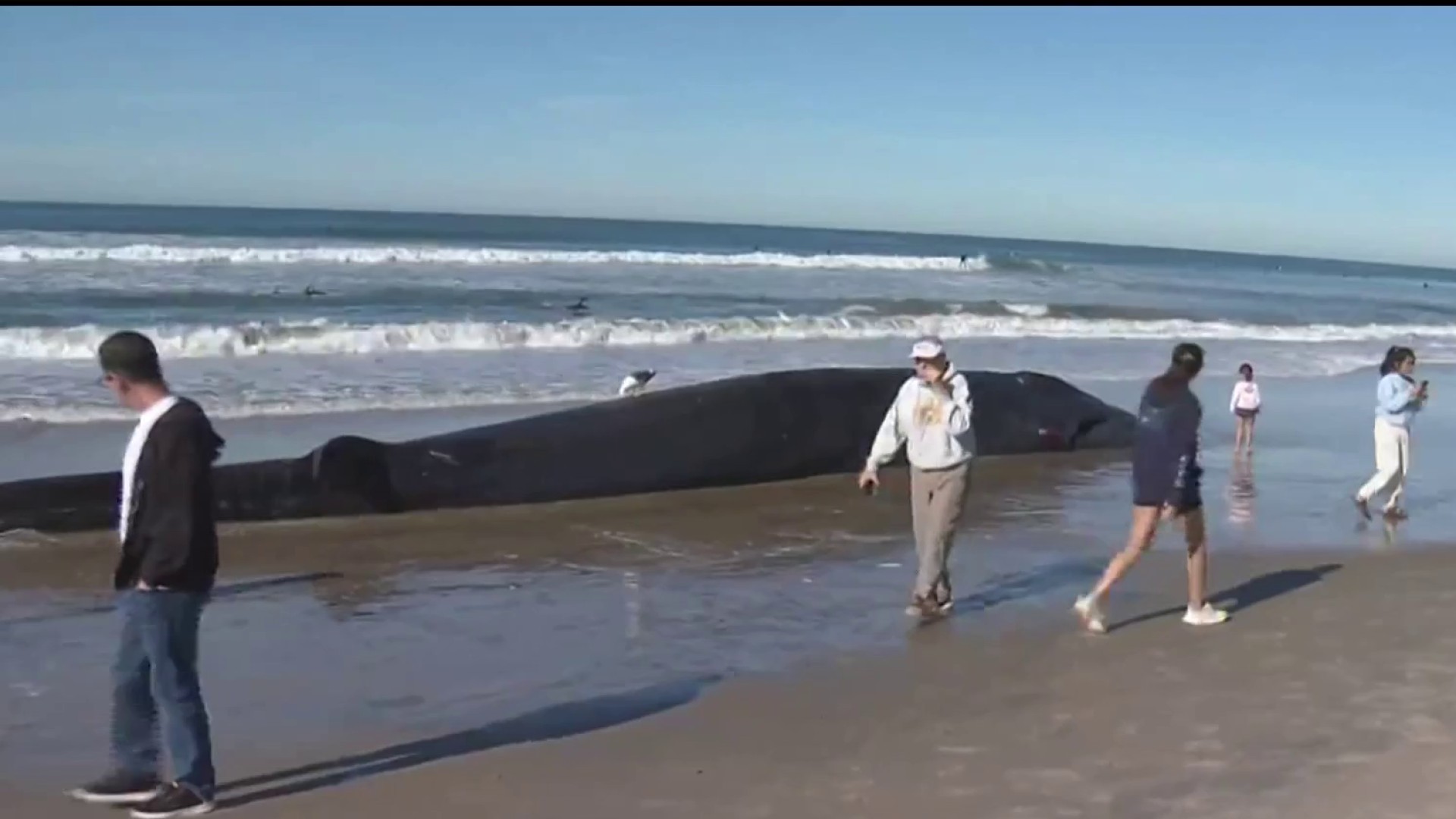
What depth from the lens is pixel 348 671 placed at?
691cm

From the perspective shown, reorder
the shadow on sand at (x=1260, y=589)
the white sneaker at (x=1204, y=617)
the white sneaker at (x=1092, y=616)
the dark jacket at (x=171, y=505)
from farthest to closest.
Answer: the shadow on sand at (x=1260, y=589), the white sneaker at (x=1204, y=617), the white sneaker at (x=1092, y=616), the dark jacket at (x=171, y=505)

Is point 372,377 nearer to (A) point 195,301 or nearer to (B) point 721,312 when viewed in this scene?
(A) point 195,301

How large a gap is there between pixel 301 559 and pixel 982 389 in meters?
7.26

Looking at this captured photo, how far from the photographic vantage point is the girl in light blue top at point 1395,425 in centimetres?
1148

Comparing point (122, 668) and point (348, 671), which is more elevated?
point (122, 668)

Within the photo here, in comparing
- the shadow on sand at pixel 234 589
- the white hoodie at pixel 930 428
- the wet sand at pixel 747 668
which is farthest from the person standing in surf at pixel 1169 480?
the shadow on sand at pixel 234 589

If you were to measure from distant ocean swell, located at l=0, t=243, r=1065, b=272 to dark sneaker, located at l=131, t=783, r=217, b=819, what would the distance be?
35.6 m

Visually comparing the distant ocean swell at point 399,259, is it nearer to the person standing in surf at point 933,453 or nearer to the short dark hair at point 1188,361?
the person standing in surf at point 933,453

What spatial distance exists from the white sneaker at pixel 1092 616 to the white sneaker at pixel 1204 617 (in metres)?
0.51

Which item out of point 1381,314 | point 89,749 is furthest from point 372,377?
point 1381,314

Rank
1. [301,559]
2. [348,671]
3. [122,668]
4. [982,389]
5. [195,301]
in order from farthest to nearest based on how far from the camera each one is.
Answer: [195,301] < [982,389] < [301,559] < [348,671] < [122,668]

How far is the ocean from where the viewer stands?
57.8ft

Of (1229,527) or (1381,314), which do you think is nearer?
(1229,527)

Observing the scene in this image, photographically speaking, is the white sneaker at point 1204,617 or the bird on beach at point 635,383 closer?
the white sneaker at point 1204,617
